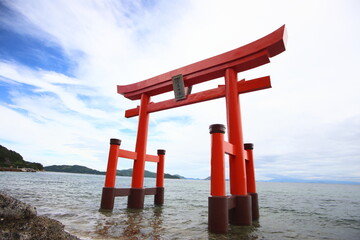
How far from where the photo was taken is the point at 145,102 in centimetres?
670

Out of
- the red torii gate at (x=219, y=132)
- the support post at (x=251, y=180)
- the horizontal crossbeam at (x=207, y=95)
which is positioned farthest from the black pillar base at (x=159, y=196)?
the support post at (x=251, y=180)

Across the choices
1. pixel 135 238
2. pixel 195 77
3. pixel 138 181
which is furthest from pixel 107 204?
pixel 195 77

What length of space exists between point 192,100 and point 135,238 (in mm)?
A: 3868

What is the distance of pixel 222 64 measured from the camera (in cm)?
510

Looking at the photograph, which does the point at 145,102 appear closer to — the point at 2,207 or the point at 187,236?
the point at 187,236

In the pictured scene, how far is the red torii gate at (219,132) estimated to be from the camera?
3457 mm

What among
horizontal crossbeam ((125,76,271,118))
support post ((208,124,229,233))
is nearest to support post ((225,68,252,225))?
horizontal crossbeam ((125,76,271,118))

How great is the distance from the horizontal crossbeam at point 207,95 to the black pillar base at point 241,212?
100 inches

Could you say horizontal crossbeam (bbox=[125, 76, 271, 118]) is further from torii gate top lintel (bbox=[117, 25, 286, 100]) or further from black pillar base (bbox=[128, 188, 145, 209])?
black pillar base (bbox=[128, 188, 145, 209])

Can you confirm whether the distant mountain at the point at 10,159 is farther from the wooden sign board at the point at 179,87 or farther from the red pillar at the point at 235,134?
the red pillar at the point at 235,134

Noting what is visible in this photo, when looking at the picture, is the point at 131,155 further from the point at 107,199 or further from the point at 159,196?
the point at 159,196

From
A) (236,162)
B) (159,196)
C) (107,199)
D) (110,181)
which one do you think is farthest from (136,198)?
(236,162)

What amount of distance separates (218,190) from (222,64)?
10.9 ft

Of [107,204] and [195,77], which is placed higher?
[195,77]
